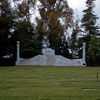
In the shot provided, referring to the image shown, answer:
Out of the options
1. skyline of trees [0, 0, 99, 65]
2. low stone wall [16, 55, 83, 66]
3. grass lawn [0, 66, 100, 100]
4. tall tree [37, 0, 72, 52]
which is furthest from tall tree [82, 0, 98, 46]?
grass lawn [0, 66, 100, 100]

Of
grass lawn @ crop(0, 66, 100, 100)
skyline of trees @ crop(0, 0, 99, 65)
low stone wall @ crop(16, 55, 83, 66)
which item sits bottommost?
grass lawn @ crop(0, 66, 100, 100)

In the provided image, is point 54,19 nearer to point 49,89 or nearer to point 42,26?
point 42,26

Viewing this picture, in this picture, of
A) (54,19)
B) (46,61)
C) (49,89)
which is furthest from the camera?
(54,19)

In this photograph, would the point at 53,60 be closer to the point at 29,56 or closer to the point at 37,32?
the point at 29,56

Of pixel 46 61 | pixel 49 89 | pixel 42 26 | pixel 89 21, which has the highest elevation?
pixel 89 21

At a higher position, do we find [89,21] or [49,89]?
[89,21]

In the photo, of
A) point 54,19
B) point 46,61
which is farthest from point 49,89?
point 54,19

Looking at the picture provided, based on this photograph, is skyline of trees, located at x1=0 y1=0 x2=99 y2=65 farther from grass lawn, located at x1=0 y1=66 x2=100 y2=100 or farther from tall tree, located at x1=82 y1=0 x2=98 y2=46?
grass lawn, located at x1=0 y1=66 x2=100 y2=100

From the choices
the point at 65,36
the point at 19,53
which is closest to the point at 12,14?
the point at 19,53

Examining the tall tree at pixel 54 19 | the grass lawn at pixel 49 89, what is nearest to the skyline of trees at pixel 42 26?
the tall tree at pixel 54 19

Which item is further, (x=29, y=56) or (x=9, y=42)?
(x=29, y=56)

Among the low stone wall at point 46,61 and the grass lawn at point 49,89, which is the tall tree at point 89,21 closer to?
the low stone wall at point 46,61

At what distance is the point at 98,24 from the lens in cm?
5041

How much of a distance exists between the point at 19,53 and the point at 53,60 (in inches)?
237
